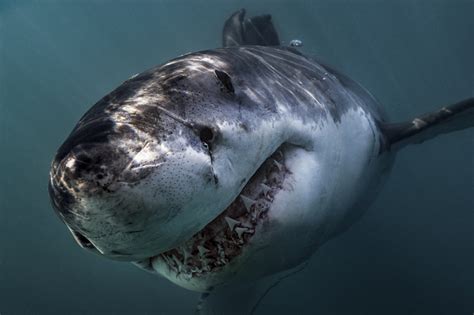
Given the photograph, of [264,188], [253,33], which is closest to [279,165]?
[264,188]

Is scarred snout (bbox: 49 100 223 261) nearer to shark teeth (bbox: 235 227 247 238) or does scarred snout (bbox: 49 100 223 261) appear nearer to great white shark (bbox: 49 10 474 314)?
great white shark (bbox: 49 10 474 314)

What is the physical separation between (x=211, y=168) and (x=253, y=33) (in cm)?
642

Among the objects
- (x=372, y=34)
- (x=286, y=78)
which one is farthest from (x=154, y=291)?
(x=372, y=34)

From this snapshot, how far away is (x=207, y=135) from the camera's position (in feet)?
5.35

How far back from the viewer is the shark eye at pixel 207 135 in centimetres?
161

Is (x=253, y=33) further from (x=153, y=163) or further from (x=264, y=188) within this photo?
(x=153, y=163)

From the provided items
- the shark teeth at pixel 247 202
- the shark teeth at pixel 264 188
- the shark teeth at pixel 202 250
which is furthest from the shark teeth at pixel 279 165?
the shark teeth at pixel 202 250

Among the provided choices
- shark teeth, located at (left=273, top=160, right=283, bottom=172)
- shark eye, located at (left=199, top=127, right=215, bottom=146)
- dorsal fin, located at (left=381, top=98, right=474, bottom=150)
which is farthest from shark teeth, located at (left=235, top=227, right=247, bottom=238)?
dorsal fin, located at (left=381, top=98, right=474, bottom=150)

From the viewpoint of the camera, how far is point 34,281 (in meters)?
19.4

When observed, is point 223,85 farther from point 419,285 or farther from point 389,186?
point 389,186

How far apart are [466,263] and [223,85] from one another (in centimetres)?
1009

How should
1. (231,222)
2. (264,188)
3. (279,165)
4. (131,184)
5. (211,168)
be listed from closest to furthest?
(131,184) → (211,168) → (231,222) → (264,188) → (279,165)

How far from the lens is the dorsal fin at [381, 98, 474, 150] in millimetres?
4160

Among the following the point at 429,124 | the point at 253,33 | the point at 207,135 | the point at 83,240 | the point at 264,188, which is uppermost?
the point at 253,33
